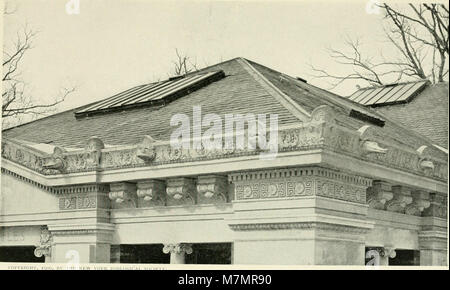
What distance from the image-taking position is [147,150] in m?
10.7

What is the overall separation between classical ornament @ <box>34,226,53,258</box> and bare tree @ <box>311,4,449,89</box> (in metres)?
4.61

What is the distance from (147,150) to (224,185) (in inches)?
46.0

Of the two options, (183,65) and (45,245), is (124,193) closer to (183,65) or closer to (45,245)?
(45,245)

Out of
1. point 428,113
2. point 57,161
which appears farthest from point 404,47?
A: point 57,161

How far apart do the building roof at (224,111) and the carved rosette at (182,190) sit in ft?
2.28

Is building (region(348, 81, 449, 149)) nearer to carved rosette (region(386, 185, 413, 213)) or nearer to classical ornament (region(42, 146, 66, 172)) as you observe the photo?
carved rosette (region(386, 185, 413, 213))

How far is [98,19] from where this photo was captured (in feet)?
37.3

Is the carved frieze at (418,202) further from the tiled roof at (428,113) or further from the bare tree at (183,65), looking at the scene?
the bare tree at (183,65)

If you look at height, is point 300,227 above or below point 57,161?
below

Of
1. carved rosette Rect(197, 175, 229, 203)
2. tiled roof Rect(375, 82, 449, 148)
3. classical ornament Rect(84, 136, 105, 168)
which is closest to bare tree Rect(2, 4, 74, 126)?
classical ornament Rect(84, 136, 105, 168)

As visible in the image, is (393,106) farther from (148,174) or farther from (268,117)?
(148,174)

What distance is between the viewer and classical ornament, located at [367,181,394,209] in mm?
10852

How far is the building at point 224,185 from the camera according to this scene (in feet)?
32.3
